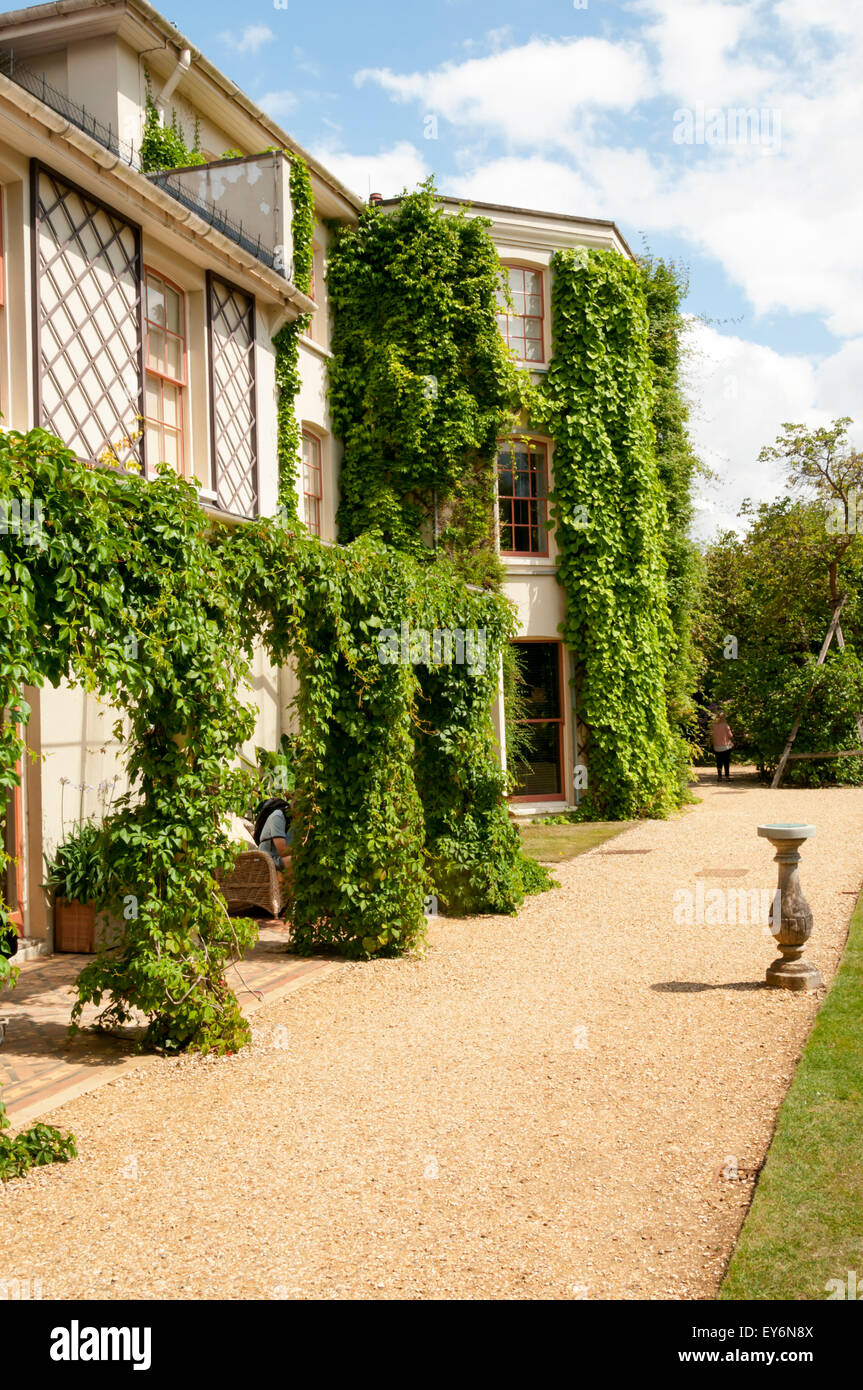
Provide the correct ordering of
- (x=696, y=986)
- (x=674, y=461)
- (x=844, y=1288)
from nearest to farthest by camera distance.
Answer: (x=844, y=1288), (x=696, y=986), (x=674, y=461)

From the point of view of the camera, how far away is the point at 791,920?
24.2 feet

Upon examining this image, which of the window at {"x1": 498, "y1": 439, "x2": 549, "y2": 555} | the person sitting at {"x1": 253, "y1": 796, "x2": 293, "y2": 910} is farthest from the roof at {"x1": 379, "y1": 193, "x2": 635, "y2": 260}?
the person sitting at {"x1": 253, "y1": 796, "x2": 293, "y2": 910}

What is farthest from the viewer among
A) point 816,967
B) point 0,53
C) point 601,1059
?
point 0,53

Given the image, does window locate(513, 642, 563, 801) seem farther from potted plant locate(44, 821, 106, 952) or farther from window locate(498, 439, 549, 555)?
potted plant locate(44, 821, 106, 952)

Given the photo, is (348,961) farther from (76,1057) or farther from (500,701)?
(500,701)

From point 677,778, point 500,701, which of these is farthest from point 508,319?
point 677,778

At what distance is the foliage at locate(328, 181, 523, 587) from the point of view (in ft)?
53.8

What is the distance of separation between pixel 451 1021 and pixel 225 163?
1011 centimetres

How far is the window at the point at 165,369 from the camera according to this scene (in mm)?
11438

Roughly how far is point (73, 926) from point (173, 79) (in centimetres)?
909

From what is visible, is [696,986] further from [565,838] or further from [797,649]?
[797,649]

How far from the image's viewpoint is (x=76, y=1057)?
6160 mm
